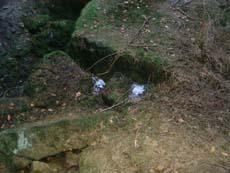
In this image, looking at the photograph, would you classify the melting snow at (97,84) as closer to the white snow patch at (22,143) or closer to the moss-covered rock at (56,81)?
the moss-covered rock at (56,81)

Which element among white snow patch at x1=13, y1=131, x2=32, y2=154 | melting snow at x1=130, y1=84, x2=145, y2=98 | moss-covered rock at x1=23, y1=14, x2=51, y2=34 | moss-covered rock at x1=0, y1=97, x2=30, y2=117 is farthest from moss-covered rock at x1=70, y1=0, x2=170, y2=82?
white snow patch at x1=13, y1=131, x2=32, y2=154

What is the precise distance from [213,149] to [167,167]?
21.4 inches

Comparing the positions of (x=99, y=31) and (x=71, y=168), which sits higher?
(x=99, y=31)

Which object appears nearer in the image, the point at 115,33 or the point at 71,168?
the point at 71,168

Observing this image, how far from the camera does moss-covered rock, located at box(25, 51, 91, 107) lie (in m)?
→ 4.82

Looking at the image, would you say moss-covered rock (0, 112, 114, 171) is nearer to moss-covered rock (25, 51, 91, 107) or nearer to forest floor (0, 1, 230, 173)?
forest floor (0, 1, 230, 173)

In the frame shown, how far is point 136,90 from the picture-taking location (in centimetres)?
487

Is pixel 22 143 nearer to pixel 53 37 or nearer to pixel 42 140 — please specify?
pixel 42 140

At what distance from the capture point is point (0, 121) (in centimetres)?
457

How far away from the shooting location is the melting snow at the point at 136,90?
480cm

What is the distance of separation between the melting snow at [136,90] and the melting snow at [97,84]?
A: 41cm

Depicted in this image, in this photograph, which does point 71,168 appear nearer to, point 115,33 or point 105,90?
point 105,90

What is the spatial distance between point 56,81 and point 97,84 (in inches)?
20.7

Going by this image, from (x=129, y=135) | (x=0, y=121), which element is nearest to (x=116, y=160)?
(x=129, y=135)
